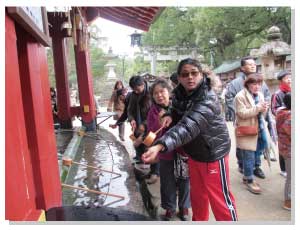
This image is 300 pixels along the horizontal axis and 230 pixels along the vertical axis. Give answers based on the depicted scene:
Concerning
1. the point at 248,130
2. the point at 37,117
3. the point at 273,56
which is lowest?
the point at 248,130

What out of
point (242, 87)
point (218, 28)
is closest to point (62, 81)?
point (242, 87)

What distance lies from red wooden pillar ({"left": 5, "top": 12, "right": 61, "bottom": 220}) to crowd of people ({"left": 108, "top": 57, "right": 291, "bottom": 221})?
2.16ft

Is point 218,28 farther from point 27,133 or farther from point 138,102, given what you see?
point 27,133

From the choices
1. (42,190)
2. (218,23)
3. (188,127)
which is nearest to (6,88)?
(42,190)

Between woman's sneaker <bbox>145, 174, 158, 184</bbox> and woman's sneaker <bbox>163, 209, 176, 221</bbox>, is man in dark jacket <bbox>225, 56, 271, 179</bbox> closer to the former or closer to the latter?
woman's sneaker <bbox>145, 174, 158, 184</bbox>

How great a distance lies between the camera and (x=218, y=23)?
18203 millimetres

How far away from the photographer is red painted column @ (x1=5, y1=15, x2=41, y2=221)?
1.42 meters

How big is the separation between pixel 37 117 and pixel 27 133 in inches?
4.6

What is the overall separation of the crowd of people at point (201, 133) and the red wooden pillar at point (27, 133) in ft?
2.16

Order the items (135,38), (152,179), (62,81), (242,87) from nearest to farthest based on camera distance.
→ (152,179) → (242,87) → (62,81) → (135,38)

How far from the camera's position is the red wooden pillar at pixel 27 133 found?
1471mm

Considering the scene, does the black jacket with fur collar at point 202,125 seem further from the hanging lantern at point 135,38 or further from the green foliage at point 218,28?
the green foliage at point 218,28

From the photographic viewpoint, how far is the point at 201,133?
90.3 inches

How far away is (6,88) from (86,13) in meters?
7.05
